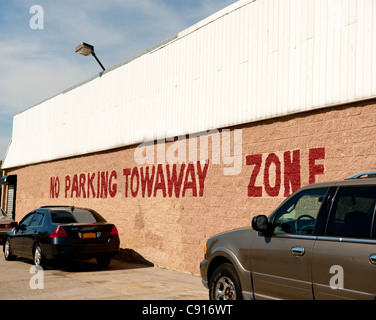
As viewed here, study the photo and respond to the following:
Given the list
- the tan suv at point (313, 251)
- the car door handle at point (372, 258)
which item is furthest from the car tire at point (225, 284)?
the car door handle at point (372, 258)

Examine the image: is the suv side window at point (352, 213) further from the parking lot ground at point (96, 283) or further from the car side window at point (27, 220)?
the car side window at point (27, 220)

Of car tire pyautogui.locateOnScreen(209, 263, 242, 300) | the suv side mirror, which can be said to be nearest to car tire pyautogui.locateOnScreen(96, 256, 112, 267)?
car tire pyautogui.locateOnScreen(209, 263, 242, 300)

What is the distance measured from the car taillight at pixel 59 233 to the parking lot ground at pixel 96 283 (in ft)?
2.87

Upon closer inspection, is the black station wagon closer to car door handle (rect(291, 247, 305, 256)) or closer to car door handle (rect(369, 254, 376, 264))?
car door handle (rect(291, 247, 305, 256))

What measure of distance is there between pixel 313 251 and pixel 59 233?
7.76 metres

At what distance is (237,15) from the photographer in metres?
11.6

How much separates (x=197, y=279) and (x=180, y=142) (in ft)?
12.2

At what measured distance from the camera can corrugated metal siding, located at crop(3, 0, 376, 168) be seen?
29.9ft

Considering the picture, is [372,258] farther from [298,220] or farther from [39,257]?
[39,257]

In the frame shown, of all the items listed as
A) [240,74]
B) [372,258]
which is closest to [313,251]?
[372,258]

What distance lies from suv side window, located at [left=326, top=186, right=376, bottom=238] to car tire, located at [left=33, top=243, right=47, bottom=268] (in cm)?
861

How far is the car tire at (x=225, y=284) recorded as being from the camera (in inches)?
254

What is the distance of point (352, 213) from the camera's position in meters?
5.10
